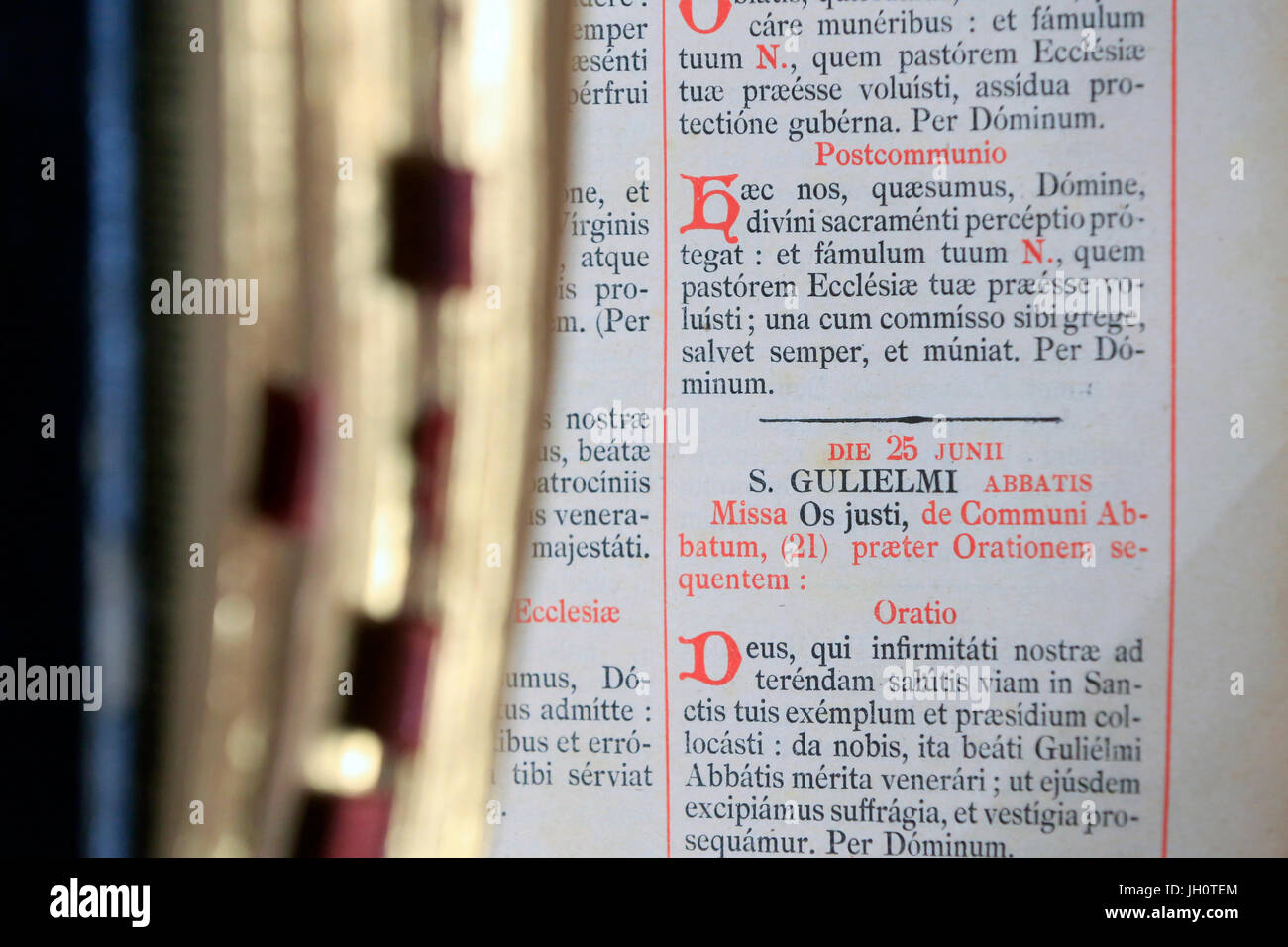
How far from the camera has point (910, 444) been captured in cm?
60

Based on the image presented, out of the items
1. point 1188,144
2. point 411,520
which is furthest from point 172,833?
point 1188,144

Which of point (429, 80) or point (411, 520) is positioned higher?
point (429, 80)

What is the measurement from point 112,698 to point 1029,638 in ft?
1.95

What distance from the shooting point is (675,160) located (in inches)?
23.9

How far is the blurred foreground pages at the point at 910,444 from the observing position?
1.94ft

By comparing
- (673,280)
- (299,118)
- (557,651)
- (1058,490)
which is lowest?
(557,651)

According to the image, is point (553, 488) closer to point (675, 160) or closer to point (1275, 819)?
point (675, 160)
